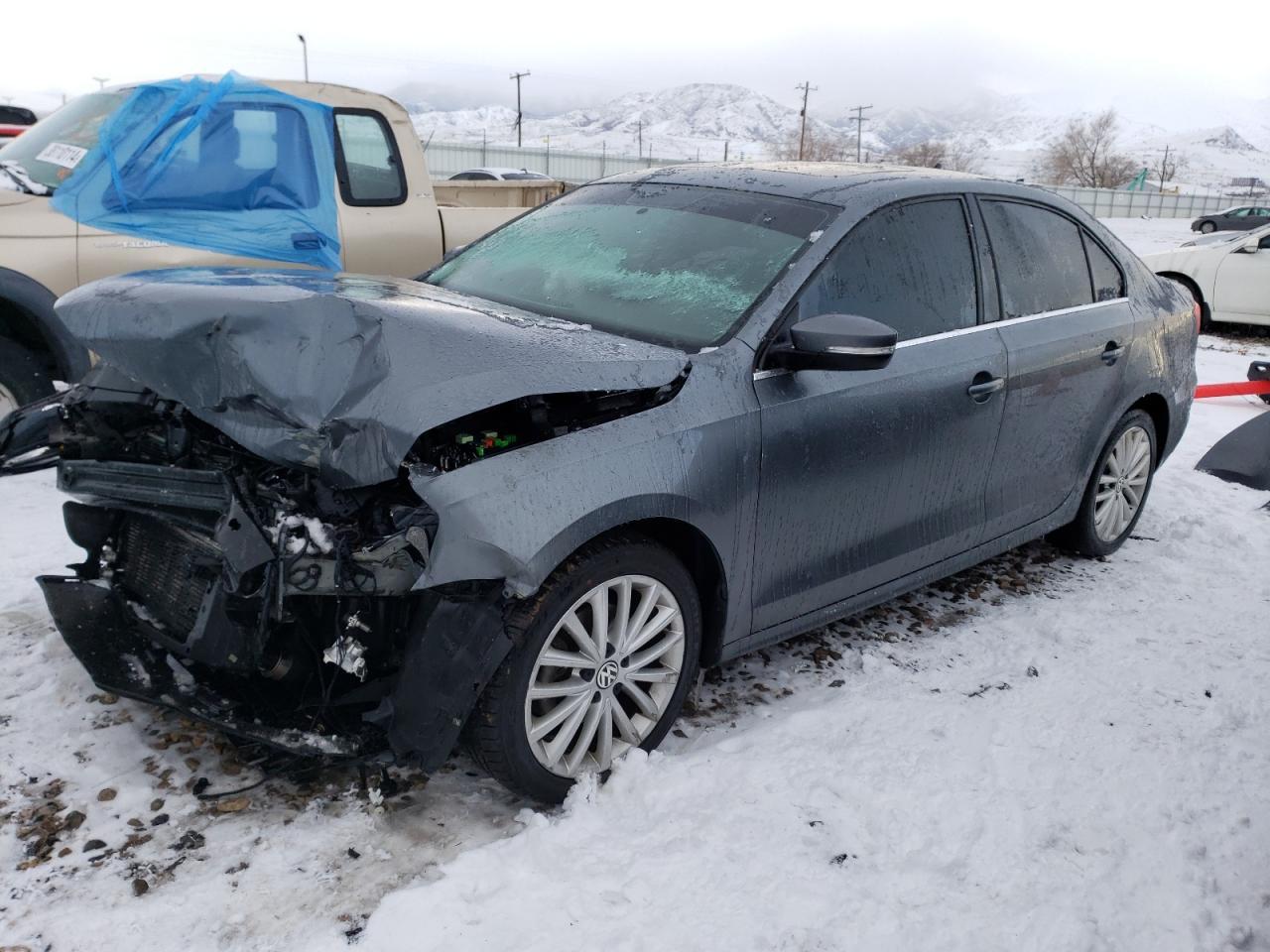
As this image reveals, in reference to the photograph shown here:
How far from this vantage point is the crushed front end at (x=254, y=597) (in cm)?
250

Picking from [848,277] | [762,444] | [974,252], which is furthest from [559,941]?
[974,252]

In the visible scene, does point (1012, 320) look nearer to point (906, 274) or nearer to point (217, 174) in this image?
point (906, 274)

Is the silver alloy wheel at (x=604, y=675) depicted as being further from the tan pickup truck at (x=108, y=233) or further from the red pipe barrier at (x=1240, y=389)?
the red pipe barrier at (x=1240, y=389)

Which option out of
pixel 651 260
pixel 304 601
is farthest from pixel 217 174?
Result: pixel 304 601

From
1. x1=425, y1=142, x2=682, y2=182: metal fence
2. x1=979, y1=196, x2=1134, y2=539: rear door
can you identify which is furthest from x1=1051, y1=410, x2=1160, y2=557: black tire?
x1=425, y1=142, x2=682, y2=182: metal fence

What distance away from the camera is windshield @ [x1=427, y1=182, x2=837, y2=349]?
3293 millimetres

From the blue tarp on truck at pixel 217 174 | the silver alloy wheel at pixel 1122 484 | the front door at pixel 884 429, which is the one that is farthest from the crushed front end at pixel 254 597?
the silver alloy wheel at pixel 1122 484

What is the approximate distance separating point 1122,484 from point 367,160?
4.42m

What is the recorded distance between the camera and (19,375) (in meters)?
4.98

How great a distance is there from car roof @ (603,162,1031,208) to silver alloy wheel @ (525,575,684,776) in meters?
1.60

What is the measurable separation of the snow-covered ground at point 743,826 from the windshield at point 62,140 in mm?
2435

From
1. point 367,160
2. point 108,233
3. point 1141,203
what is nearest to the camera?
point 108,233

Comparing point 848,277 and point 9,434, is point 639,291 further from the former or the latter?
point 9,434

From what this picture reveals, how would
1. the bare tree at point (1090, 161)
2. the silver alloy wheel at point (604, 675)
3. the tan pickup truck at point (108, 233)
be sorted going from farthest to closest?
the bare tree at point (1090, 161) → the tan pickup truck at point (108, 233) → the silver alloy wheel at point (604, 675)
